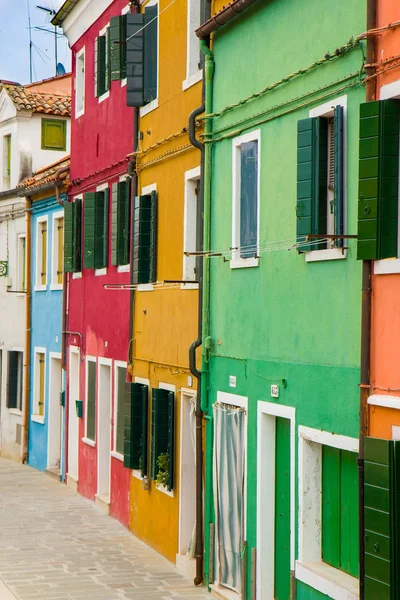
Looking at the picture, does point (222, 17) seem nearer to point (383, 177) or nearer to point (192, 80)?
point (192, 80)

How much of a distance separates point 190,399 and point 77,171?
909 cm

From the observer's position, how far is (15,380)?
28.5 metres

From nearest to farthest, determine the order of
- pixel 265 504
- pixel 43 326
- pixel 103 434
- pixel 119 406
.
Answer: pixel 265 504, pixel 119 406, pixel 103 434, pixel 43 326

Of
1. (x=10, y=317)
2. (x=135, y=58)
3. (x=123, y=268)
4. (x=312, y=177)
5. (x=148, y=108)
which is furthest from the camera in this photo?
(x=10, y=317)

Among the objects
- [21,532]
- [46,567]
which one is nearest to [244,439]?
[46,567]

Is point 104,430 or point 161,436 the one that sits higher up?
point 161,436

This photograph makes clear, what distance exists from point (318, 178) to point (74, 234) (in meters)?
12.3

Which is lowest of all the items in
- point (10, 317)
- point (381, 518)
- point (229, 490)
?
point (229, 490)

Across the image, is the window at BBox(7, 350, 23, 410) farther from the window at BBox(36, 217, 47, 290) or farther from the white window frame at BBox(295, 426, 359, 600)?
the white window frame at BBox(295, 426, 359, 600)

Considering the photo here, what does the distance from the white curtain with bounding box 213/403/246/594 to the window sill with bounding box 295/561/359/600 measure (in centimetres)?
195

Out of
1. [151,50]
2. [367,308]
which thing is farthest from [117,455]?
[367,308]

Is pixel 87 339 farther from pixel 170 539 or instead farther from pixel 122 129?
pixel 170 539

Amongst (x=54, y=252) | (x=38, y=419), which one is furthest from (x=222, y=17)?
(x=38, y=419)

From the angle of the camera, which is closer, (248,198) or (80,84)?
(248,198)
